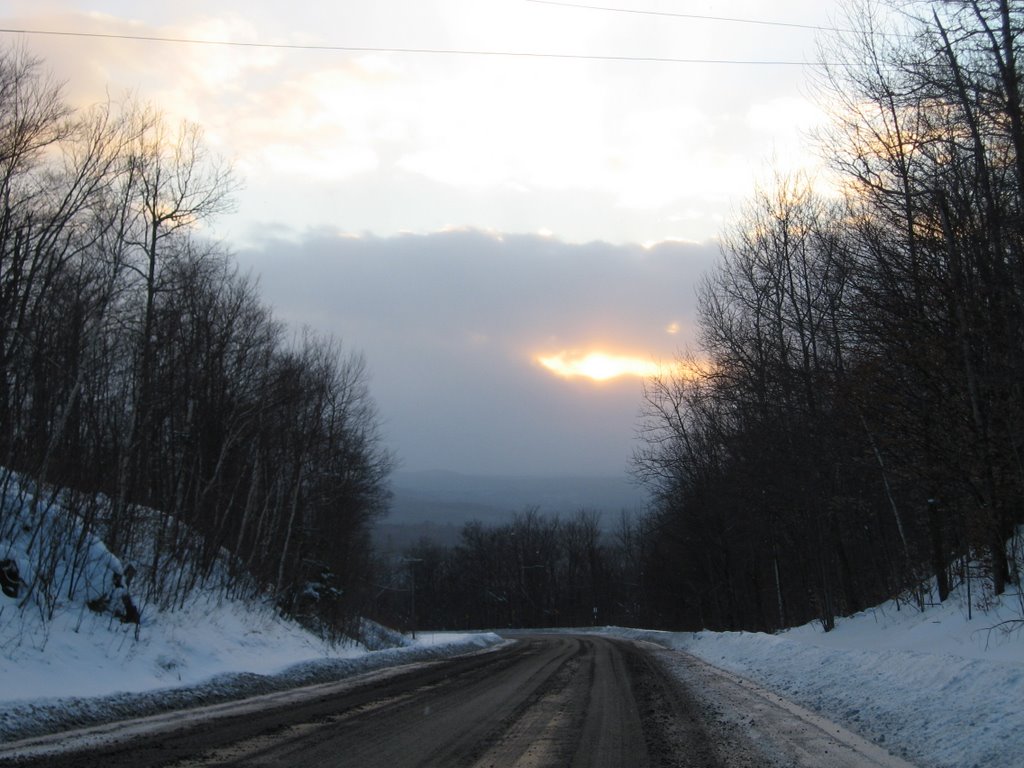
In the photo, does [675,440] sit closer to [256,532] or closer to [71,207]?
[256,532]

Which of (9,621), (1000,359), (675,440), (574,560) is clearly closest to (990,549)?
(1000,359)

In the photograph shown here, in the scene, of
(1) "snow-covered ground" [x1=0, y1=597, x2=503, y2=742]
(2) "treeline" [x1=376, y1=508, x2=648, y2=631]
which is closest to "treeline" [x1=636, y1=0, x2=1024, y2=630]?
(1) "snow-covered ground" [x1=0, y1=597, x2=503, y2=742]

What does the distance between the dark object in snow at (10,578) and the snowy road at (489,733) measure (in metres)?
4.93

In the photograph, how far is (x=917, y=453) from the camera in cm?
1559

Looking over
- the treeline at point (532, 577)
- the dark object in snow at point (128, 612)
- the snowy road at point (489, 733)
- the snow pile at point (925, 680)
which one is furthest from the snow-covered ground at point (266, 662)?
the treeline at point (532, 577)

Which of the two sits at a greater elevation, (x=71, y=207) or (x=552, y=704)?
(x=71, y=207)

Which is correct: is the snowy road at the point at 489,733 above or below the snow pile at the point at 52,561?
below

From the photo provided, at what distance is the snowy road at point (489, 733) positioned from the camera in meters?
6.96

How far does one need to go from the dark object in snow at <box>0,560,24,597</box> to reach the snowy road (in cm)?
493

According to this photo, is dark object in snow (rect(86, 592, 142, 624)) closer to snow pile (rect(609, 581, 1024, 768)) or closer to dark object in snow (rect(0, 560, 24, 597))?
dark object in snow (rect(0, 560, 24, 597))

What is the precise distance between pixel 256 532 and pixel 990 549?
2284cm

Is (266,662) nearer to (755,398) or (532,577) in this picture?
(755,398)

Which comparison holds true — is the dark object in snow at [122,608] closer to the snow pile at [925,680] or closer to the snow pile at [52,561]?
the snow pile at [52,561]

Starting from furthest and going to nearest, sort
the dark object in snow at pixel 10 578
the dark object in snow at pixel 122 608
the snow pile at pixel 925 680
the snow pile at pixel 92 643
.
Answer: the dark object in snow at pixel 122 608, the dark object in snow at pixel 10 578, the snow pile at pixel 92 643, the snow pile at pixel 925 680
